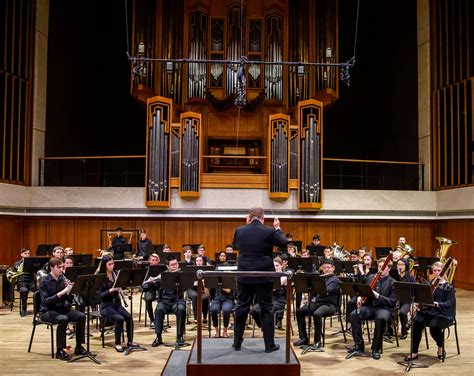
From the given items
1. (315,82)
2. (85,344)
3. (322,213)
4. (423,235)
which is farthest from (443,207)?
(85,344)

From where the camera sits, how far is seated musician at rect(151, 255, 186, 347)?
8.54 meters

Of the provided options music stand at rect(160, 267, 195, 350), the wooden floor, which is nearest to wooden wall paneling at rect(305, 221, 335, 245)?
the wooden floor

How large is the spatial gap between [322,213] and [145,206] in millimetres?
5024

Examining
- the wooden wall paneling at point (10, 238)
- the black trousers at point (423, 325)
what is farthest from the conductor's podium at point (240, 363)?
the wooden wall paneling at point (10, 238)

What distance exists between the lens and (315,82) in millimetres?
16203

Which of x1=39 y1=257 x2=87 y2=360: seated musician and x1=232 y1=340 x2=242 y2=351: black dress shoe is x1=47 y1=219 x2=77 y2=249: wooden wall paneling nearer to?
x1=39 y1=257 x2=87 y2=360: seated musician

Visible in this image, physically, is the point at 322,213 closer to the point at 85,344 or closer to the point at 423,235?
the point at 423,235

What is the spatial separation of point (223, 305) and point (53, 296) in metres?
2.80

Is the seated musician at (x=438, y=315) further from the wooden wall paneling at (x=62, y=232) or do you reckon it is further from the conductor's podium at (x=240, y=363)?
the wooden wall paneling at (x=62, y=232)

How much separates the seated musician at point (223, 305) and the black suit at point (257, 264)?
2.73 m

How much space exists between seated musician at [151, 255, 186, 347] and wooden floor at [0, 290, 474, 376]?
10.8 inches

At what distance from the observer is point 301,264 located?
10688mm

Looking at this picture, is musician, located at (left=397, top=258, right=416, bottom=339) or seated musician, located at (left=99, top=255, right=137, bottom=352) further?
musician, located at (left=397, top=258, right=416, bottom=339)

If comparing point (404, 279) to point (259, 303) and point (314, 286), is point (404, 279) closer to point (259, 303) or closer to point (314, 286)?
point (314, 286)
